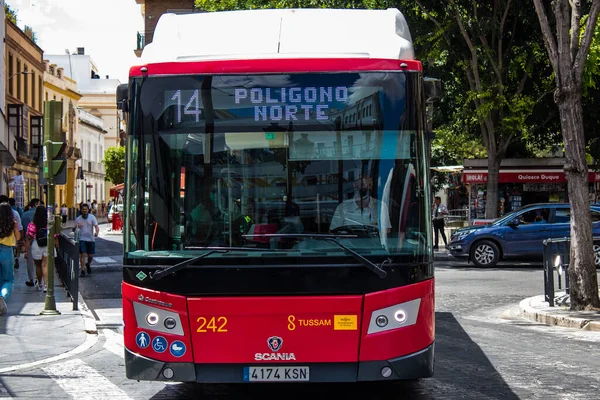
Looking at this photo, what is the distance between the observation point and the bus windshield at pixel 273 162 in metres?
7.02

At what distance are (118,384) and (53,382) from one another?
2.28ft

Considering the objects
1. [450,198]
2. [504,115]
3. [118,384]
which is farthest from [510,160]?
[118,384]

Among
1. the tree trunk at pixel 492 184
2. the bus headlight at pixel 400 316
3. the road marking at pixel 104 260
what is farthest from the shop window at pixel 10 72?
the bus headlight at pixel 400 316

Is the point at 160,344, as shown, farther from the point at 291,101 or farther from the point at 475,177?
the point at 475,177

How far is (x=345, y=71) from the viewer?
282 inches

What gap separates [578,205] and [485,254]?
10.2m

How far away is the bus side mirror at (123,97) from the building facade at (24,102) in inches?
1568

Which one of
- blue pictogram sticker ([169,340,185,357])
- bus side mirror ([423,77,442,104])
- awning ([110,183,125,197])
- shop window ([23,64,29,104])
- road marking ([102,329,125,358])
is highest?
shop window ([23,64,29,104])

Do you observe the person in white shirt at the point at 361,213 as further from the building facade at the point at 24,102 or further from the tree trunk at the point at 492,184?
the building facade at the point at 24,102

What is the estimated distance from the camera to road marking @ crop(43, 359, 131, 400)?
27.7 ft

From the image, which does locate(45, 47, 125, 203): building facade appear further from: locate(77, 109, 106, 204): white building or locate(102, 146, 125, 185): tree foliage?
locate(102, 146, 125, 185): tree foliage

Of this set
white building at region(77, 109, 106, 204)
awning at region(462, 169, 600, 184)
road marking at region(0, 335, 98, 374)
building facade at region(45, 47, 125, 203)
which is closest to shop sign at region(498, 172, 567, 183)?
awning at region(462, 169, 600, 184)

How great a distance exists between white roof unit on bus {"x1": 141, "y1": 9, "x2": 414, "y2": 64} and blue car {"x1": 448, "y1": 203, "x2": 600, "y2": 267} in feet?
56.2

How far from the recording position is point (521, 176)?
1437 inches
